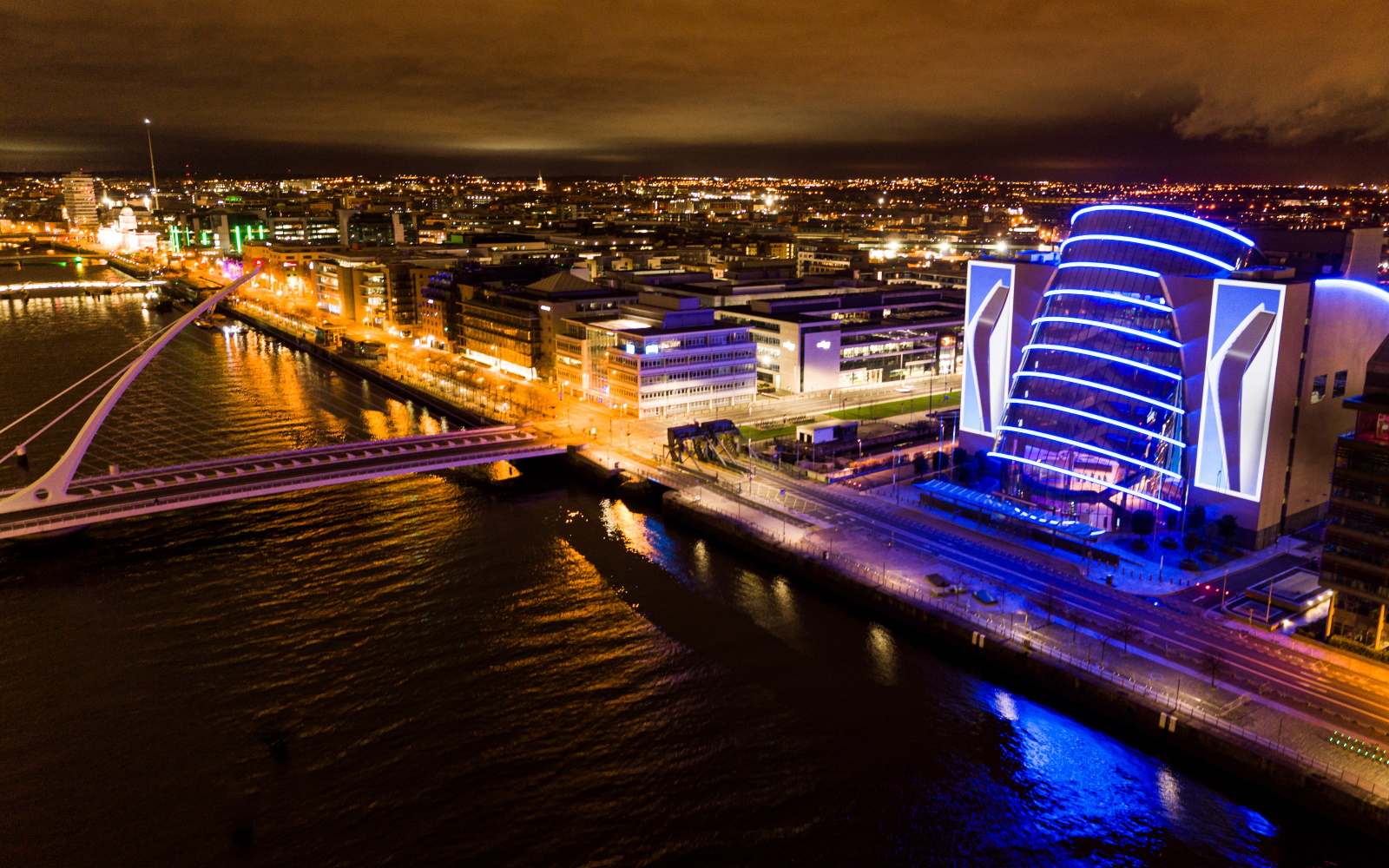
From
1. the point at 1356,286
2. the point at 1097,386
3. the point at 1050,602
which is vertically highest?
the point at 1356,286

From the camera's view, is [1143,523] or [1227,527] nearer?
[1227,527]

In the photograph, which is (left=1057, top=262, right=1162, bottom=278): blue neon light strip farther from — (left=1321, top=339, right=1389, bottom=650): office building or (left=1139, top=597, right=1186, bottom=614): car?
(left=1139, top=597, right=1186, bottom=614): car

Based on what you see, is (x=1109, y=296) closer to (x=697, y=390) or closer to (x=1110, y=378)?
(x=1110, y=378)

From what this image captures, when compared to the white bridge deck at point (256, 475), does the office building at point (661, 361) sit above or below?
above

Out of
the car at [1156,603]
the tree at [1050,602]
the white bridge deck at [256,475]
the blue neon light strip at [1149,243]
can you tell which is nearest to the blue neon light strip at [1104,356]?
the blue neon light strip at [1149,243]

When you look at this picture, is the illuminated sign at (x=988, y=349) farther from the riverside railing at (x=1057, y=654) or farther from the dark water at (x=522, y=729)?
the dark water at (x=522, y=729)

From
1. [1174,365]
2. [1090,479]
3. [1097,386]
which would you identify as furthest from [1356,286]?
[1090,479]
